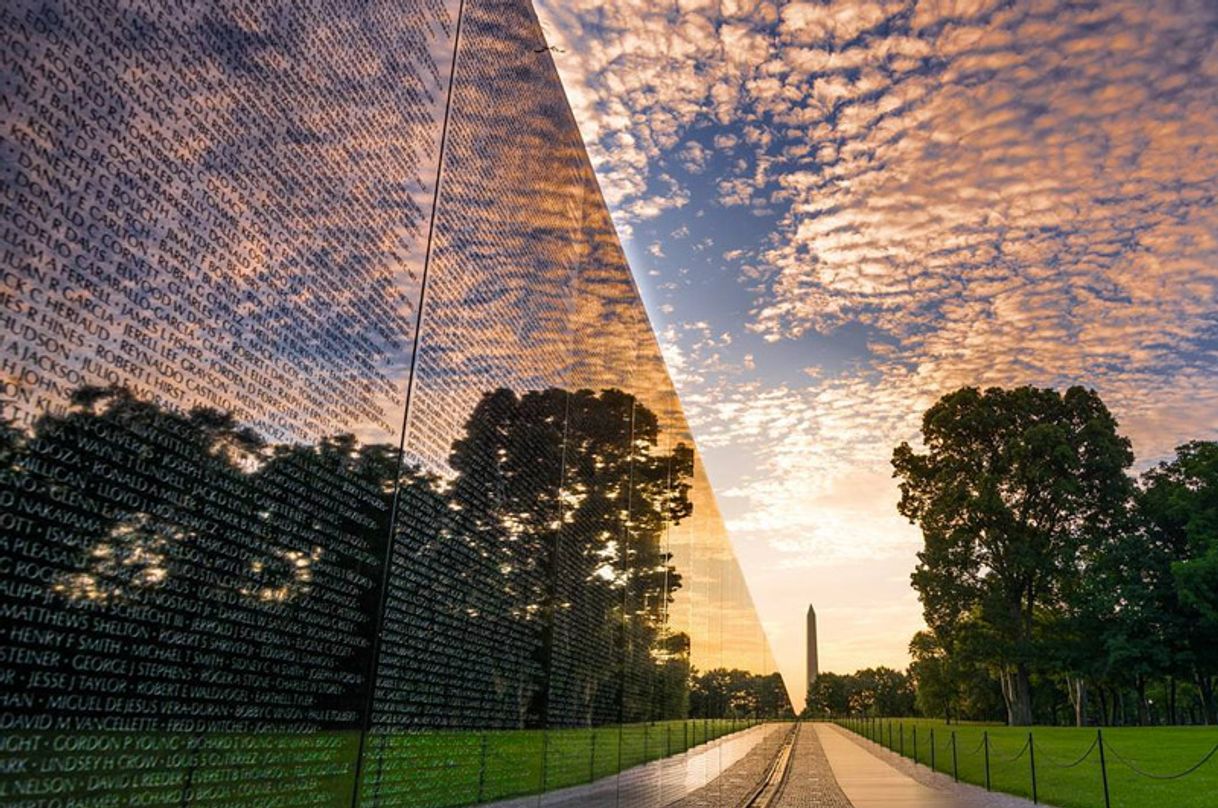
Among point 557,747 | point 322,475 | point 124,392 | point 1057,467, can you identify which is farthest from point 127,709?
point 1057,467

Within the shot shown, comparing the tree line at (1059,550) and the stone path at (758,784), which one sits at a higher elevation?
the tree line at (1059,550)

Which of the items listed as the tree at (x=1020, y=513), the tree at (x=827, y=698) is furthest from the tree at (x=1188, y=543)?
the tree at (x=827, y=698)

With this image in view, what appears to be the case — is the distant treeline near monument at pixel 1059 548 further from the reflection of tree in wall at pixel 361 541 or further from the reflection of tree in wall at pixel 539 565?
the reflection of tree in wall at pixel 361 541

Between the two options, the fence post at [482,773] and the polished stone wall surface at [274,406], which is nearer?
the polished stone wall surface at [274,406]

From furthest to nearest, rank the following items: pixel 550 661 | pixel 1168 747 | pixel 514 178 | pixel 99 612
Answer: pixel 1168 747 → pixel 550 661 → pixel 514 178 → pixel 99 612

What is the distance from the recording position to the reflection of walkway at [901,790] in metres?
14.6

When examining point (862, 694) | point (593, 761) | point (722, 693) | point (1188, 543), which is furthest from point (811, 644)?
point (593, 761)

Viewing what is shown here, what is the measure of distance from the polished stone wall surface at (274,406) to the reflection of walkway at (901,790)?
10.8 m

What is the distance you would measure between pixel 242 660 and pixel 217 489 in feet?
1.88

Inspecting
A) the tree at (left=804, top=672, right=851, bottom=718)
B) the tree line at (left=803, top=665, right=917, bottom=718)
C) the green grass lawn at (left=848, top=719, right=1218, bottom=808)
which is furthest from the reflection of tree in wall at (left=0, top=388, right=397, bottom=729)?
the tree at (left=804, top=672, right=851, bottom=718)

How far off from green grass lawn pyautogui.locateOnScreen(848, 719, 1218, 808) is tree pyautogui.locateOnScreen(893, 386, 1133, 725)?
593 centimetres

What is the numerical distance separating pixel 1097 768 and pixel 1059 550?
17407 millimetres

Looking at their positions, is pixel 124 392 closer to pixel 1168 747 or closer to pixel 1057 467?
pixel 1168 747

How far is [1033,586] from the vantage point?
3625 cm
